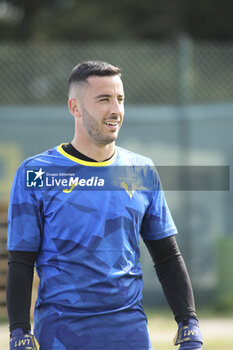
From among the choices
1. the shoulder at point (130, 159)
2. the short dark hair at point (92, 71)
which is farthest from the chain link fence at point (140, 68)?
the short dark hair at point (92, 71)

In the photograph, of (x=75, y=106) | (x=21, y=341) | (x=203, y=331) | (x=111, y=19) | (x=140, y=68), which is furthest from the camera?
(x=111, y=19)

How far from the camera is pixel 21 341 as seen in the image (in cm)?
287

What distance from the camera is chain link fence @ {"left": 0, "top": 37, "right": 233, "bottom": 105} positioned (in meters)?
9.18

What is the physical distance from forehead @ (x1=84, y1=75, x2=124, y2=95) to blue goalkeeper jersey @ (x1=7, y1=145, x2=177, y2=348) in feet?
1.14

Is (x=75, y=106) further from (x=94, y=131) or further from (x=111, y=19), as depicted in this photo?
(x=111, y=19)

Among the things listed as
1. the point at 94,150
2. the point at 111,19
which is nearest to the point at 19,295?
the point at 94,150

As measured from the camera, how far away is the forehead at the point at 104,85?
314cm

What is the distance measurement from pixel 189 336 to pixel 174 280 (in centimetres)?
27

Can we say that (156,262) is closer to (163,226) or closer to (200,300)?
(163,226)

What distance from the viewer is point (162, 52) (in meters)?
9.38

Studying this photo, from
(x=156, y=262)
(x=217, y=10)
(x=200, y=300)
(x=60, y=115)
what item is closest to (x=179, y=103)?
(x=60, y=115)

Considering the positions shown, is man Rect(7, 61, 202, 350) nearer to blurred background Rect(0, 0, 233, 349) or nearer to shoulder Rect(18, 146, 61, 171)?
shoulder Rect(18, 146, 61, 171)

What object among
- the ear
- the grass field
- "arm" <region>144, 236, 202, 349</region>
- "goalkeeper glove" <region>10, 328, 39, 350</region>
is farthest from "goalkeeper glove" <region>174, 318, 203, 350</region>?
the grass field

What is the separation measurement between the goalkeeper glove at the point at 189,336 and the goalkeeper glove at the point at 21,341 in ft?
2.15
